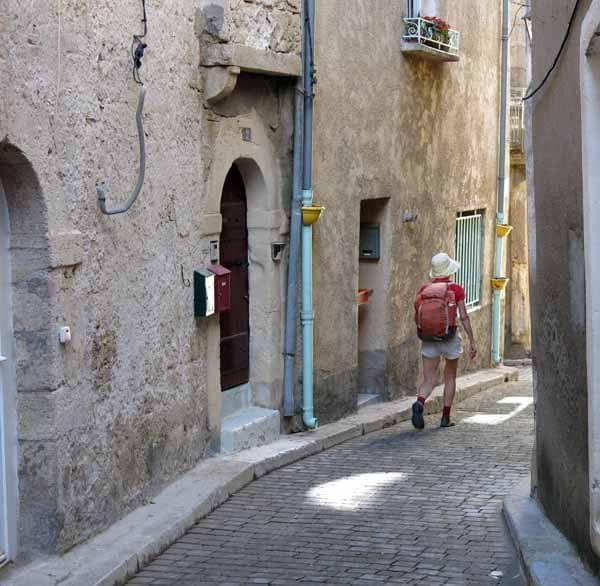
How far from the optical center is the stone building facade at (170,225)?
6262mm

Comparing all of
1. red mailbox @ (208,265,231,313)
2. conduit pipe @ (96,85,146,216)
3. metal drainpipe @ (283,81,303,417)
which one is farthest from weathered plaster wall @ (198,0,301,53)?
red mailbox @ (208,265,231,313)

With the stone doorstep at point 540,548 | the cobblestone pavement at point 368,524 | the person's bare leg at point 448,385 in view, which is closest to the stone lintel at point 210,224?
the cobblestone pavement at point 368,524

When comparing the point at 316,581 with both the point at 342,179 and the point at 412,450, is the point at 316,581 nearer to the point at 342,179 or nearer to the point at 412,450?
the point at 412,450

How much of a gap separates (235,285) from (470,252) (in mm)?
6884

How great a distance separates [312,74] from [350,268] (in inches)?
83.6

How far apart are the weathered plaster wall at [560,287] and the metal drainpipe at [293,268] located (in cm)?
317

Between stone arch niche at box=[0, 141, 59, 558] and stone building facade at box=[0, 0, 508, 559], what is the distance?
1 centimetres

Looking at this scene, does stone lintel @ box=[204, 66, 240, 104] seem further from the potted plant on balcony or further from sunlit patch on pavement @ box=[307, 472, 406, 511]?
the potted plant on balcony

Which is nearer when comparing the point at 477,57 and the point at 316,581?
the point at 316,581

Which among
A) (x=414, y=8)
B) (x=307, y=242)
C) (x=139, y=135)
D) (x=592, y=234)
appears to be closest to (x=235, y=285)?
(x=307, y=242)

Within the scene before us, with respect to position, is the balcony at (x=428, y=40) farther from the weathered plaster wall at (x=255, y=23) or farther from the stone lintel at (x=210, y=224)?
the stone lintel at (x=210, y=224)

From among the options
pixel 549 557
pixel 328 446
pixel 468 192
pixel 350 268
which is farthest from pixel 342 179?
pixel 549 557

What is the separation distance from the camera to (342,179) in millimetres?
11211

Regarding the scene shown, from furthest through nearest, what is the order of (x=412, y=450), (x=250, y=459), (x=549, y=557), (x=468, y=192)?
(x=468, y=192) → (x=412, y=450) → (x=250, y=459) → (x=549, y=557)
